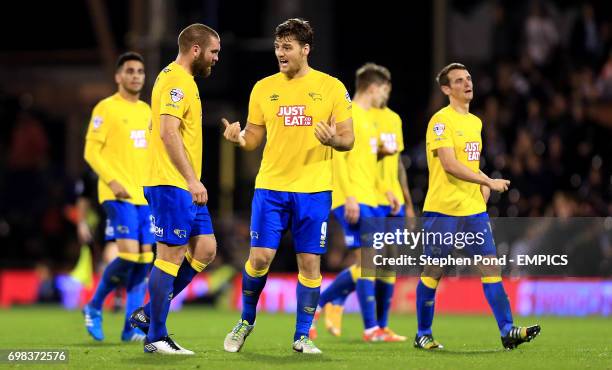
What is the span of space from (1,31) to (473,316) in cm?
1262

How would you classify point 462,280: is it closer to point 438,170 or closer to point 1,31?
point 438,170

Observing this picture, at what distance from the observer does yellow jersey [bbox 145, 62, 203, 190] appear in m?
8.09

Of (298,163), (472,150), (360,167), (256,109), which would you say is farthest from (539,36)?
(298,163)

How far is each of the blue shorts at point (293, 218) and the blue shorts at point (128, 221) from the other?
7.02 feet

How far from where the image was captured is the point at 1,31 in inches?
928

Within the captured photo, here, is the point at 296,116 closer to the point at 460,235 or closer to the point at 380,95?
the point at 460,235

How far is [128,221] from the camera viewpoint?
34.1ft

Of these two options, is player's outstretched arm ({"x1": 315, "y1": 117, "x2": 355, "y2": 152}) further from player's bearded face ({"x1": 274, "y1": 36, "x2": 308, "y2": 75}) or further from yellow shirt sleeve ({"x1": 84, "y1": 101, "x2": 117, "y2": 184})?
yellow shirt sleeve ({"x1": 84, "y1": 101, "x2": 117, "y2": 184})

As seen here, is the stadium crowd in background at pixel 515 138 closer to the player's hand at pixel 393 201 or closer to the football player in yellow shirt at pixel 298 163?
the player's hand at pixel 393 201

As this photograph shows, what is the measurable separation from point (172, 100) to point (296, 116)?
2.92 ft

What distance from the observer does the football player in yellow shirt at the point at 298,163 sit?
8.38 meters

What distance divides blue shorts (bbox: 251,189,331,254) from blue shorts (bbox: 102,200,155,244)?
214cm

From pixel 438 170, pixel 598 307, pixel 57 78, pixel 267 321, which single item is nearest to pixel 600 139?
pixel 598 307

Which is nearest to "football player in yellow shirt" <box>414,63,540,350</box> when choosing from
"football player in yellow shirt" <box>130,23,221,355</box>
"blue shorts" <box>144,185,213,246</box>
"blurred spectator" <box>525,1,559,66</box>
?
"football player in yellow shirt" <box>130,23,221,355</box>
